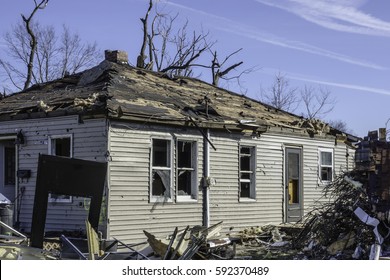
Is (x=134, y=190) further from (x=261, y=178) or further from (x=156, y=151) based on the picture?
(x=261, y=178)

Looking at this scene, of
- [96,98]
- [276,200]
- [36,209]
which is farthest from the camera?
[276,200]

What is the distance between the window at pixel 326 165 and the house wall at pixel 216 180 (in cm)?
21

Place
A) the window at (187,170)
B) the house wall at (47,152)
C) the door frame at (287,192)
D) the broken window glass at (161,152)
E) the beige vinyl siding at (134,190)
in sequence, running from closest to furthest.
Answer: the beige vinyl siding at (134,190) < the house wall at (47,152) < the broken window glass at (161,152) < the window at (187,170) < the door frame at (287,192)

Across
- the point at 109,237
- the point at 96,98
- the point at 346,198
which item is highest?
the point at 96,98

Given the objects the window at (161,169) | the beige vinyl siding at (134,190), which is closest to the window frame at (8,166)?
the beige vinyl siding at (134,190)

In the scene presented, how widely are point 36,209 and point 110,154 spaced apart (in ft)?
9.79

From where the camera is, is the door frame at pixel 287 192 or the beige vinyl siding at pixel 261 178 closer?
the beige vinyl siding at pixel 261 178

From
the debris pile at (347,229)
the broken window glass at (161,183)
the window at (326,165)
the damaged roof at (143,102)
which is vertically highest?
the damaged roof at (143,102)

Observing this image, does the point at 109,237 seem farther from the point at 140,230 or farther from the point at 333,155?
the point at 333,155

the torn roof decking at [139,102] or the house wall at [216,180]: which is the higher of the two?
the torn roof decking at [139,102]

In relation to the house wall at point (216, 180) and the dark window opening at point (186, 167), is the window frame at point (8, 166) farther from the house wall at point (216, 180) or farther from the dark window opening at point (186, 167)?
the dark window opening at point (186, 167)

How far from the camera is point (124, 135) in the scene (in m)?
14.6

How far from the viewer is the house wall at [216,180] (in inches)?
570
